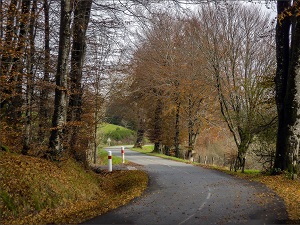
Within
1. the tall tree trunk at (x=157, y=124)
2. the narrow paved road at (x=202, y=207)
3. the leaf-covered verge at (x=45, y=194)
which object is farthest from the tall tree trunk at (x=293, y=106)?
the tall tree trunk at (x=157, y=124)

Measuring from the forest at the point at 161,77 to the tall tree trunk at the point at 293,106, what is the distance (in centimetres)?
4

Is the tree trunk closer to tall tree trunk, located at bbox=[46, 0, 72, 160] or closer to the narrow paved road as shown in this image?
the narrow paved road

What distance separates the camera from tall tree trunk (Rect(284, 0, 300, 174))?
1440 cm

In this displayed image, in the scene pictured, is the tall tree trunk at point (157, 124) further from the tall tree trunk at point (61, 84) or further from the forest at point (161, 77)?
the tall tree trunk at point (61, 84)

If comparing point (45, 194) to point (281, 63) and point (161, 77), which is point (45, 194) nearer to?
point (281, 63)

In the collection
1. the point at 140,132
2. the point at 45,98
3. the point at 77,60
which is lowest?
the point at 140,132

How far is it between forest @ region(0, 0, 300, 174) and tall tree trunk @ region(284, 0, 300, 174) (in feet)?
0.13

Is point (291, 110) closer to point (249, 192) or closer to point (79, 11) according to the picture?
point (249, 192)

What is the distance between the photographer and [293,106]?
1464cm

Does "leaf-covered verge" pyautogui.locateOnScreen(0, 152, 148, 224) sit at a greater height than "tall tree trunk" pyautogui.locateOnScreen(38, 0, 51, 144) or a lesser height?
lesser

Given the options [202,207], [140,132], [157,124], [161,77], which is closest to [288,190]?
[202,207]

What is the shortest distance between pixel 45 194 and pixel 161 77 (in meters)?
24.3

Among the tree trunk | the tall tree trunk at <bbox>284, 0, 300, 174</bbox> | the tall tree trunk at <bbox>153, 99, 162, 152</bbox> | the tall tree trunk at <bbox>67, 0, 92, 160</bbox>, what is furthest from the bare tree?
the tree trunk

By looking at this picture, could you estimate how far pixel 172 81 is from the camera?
1280 inches
